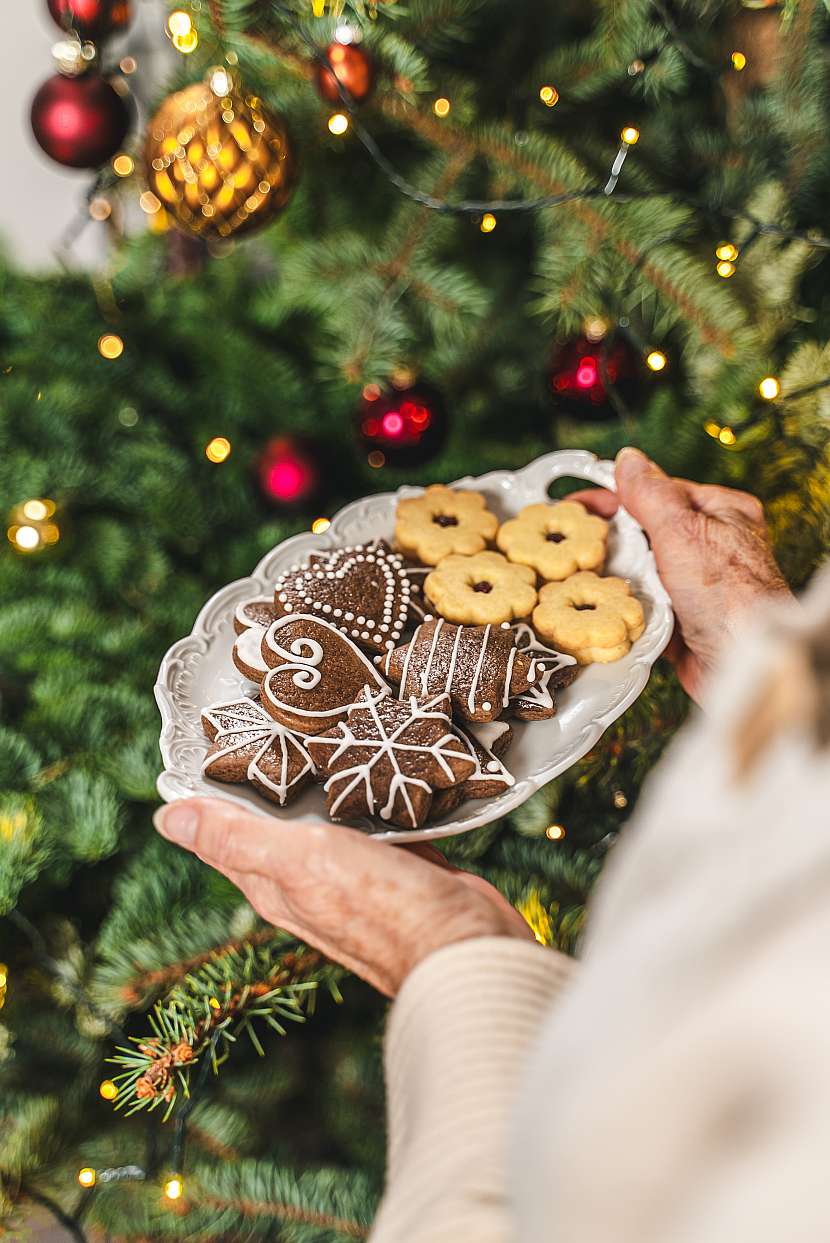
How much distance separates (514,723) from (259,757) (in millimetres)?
257

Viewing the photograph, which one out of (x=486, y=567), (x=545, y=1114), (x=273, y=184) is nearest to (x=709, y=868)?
(x=545, y=1114)

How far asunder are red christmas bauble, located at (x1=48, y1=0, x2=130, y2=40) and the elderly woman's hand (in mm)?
815

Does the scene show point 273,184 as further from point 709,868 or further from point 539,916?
point 709,868

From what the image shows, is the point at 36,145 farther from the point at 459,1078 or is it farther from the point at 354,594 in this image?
the point at 459,1078

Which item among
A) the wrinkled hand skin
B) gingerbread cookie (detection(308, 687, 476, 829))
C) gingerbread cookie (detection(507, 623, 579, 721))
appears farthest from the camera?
the wrinkled hand skin

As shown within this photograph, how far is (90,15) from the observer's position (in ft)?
3.11

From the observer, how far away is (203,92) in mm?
938

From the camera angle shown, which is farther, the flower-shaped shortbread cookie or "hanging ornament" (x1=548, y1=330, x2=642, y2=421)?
"hanging ornament" (x1=548, y1=330, x2=642, y2=421)

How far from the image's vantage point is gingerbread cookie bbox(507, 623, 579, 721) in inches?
34.5

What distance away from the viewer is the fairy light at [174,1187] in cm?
83

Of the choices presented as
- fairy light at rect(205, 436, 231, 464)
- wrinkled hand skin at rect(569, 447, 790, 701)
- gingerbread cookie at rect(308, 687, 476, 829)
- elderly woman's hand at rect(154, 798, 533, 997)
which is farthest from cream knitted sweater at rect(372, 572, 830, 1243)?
fairy light at rect(205, 436, 231, 464)

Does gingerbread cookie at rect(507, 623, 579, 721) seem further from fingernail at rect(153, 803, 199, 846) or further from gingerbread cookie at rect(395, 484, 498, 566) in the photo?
fingernail at rect(153, 803, 199, 846)

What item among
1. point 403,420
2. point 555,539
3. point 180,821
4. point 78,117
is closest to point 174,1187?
point 180,821

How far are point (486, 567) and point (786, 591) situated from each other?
1.06ft
